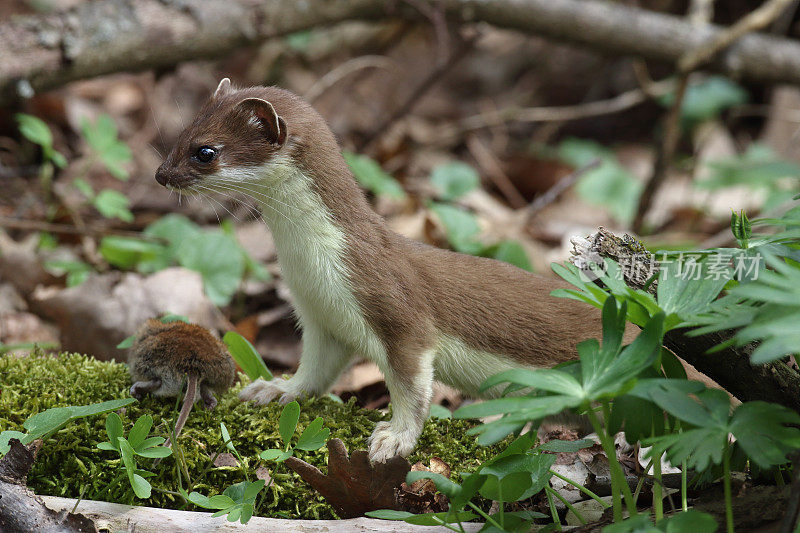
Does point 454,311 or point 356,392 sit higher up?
point 454,311

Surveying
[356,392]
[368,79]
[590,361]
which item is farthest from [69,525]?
[368,79]

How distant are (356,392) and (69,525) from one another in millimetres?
2238

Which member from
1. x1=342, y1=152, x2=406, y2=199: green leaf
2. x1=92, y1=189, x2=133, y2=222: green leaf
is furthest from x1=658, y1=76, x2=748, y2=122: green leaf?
x1=92, y1=189, x2=133, y2=222: green leaf

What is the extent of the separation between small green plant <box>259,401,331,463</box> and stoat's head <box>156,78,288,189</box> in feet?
4.19

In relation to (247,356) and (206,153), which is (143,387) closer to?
(247,356)

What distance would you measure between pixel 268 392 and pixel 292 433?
32.6 inches

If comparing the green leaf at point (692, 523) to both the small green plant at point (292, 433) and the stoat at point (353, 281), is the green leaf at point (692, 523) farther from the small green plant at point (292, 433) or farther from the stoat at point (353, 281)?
the stoat at point (353, 281)

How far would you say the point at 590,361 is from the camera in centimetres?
237

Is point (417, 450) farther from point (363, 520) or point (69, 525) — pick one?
point (69, 525)

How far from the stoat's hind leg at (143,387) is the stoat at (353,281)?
44 centimetres

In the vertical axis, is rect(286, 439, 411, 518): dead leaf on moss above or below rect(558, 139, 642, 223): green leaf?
above

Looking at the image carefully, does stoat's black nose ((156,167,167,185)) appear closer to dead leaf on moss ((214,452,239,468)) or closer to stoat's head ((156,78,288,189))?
stoat's head ((156,78,288,189))

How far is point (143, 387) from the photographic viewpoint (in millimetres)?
3514

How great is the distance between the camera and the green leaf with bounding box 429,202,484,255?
20.2 feet
